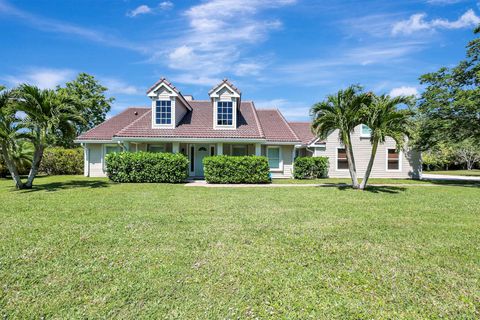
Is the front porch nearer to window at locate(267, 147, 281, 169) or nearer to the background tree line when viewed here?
window at locate(267, 147, 281, 169)

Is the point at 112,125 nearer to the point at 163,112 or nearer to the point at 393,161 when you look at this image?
the point at 163,112

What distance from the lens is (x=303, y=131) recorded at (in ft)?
86.1

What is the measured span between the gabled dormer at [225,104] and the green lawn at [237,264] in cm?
1189

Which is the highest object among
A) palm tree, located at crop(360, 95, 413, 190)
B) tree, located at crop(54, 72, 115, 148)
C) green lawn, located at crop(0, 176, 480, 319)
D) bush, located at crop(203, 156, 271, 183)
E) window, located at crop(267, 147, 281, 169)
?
tree, located at crop(54, 72, 115, 148)

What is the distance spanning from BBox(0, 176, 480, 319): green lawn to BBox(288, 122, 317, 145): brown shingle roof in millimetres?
16716

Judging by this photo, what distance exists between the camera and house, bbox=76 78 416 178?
722 inches

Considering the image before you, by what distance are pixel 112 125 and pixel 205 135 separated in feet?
31.3

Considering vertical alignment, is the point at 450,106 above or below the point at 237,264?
above

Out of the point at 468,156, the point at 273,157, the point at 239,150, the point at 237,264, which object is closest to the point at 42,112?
the point at 239,150

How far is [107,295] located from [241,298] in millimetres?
1680

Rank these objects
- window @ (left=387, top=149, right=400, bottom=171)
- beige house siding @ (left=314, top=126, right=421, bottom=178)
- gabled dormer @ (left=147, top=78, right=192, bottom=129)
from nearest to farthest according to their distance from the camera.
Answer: gabled dormer @ (left=147, top=78, right=192, bottom=129) → beige house siding @ (left=314, top=126, right=421, bottom=178) → window @ (left=387, top=149, right=400, bottom=171)

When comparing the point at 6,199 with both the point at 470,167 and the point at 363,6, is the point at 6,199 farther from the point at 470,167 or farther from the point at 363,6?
the point at 470,167

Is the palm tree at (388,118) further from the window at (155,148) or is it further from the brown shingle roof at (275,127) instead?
the window at (155,148)

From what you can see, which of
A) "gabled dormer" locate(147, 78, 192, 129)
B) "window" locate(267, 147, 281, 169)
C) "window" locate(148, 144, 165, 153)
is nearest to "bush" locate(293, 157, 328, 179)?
"window" locate(267, 147, 281, 169)
